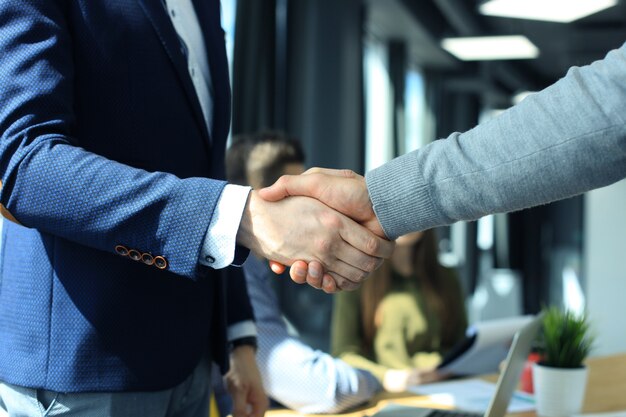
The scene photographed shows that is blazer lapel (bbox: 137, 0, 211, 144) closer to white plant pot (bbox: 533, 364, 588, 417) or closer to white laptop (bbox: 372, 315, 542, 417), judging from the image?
white laptop (bbox: 372, 315, 542, 417)

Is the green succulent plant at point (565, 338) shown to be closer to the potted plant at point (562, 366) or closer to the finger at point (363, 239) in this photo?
the potted plant at point (562, 366)

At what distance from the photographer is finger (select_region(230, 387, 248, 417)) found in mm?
1465

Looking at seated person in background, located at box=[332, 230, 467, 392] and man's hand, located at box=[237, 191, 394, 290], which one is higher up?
man's hand, located at box=[237, 191, 394, 290]

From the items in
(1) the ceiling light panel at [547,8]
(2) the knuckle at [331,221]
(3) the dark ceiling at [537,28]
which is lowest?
(3) the dark ceiling at [537,28]

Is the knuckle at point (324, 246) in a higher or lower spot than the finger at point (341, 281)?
higher

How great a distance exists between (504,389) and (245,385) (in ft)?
1.64

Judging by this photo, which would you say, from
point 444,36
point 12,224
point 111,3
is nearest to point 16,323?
point 12,224

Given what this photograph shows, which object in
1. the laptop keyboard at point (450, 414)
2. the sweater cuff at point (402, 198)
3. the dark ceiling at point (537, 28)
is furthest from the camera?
the dark ceiling at point (537, 28)

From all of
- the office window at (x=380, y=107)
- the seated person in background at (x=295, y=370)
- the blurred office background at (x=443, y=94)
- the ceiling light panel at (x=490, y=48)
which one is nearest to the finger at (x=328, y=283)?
the seated person in background at (x=295, y=370)

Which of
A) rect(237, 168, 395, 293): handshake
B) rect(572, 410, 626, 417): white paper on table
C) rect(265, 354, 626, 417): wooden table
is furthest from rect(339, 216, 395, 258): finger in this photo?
rect(572, 410, 626, 417): white paper on table

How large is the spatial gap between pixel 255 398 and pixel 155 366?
0.41 m

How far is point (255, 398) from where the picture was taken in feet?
4.82

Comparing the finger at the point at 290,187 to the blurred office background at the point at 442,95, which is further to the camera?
the blurred office background at the point at 442,95

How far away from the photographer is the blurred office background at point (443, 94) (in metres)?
4.60
